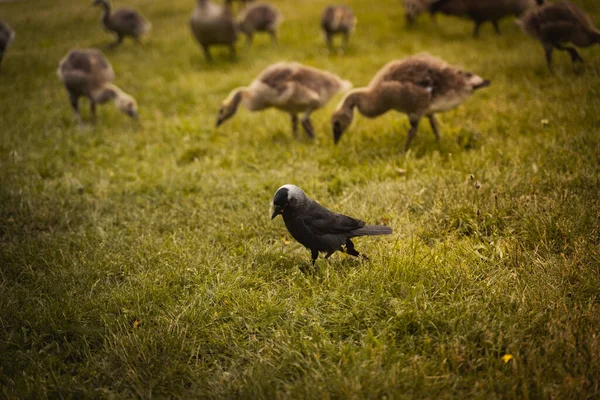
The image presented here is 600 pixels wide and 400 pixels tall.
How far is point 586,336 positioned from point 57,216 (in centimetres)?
541

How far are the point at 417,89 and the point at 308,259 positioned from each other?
309 centimetres

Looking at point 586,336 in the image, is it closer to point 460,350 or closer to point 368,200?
point 460,350

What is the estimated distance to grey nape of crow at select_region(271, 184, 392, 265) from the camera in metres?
3.78

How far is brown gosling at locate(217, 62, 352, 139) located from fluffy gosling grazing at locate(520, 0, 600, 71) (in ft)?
13.1

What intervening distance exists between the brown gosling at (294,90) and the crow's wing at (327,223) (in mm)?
3500

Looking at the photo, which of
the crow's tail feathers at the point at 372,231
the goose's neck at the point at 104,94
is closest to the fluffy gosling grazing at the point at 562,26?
the crow's tail feathers at the point at 372,231

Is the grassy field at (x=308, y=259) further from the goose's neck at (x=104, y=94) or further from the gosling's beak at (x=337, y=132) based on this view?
the goose's neck at (x=104, y=94)

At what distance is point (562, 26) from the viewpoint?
8008mm

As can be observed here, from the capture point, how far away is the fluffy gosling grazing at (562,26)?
314 inches

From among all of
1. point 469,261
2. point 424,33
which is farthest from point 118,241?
point 424,33

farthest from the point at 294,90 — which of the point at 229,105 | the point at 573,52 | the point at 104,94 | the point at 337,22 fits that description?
the point at 337,22

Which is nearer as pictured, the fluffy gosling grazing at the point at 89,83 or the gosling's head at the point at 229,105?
the gosling's head at the point at 229,105

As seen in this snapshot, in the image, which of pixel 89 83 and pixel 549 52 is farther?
pixel 89 83

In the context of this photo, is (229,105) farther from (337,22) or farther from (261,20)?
(261,20)
